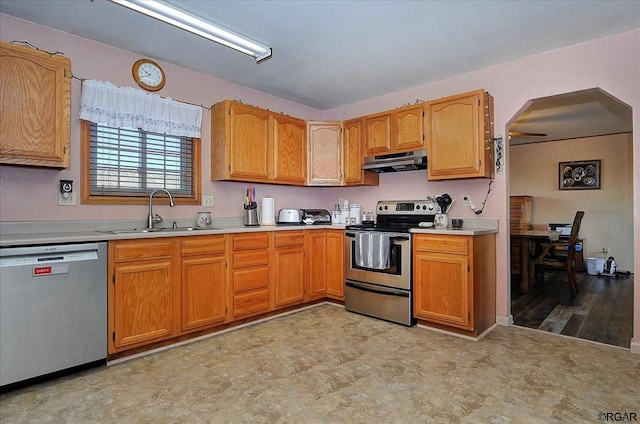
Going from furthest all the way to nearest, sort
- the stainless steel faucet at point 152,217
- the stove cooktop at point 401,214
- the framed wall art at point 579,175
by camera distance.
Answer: the framed wall art at point 579,175, the stove cooktop at point 401,214, the stainless steel faucet at point 152,217

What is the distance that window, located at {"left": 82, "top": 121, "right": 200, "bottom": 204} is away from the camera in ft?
9.53

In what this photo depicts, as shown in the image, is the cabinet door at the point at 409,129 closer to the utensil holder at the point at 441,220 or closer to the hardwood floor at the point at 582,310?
the utensil holder at the point at 441,220

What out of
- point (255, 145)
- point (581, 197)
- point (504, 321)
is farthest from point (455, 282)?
point (581, 197)

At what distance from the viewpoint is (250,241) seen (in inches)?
132

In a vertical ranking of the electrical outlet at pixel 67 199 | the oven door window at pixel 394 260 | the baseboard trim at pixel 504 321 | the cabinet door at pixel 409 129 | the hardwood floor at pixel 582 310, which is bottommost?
the hardwood floor at pixel 582 310

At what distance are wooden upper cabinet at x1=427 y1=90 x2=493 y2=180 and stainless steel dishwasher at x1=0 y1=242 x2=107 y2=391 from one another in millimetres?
2982

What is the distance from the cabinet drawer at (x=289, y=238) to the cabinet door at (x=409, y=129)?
1.41 meters

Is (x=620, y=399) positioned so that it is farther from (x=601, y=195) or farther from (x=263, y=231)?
(x=601, y=195)

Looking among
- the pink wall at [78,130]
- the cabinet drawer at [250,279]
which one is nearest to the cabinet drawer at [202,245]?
the cabinet drawer at [250,279]

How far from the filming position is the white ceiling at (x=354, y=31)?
95.0 inches

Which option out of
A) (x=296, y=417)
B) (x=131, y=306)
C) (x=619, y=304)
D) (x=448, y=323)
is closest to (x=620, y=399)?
(x=448, y=323)

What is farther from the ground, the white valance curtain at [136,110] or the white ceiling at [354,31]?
the white ceiling at [354,31]

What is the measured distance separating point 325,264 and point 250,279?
1025mm

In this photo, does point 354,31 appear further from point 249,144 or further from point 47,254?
point 47,254
